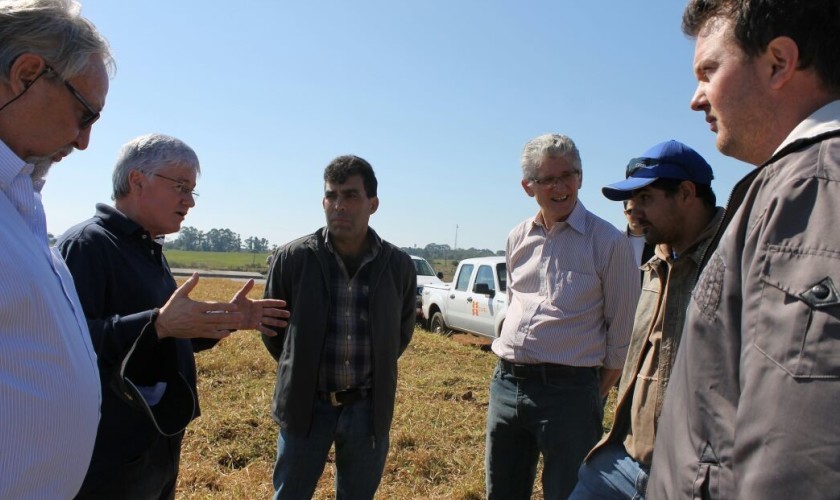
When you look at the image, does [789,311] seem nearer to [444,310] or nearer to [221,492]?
[221,492]

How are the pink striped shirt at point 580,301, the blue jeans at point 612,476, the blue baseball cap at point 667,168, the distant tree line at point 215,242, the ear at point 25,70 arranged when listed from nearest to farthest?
the ear at point 25,70 < the blue jeans at point 612,476 < the blue baseball cap at point 667,168 < the pink striped shirt at point 580,301 < the distant tree line at point 215,242

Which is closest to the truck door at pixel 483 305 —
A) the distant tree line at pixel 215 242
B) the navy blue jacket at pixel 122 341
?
the navy blue jacket at pixel 122 341

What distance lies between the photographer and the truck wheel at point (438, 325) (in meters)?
12.6

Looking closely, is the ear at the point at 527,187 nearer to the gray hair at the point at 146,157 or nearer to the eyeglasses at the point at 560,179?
the eyeglasses at the point at 560,179

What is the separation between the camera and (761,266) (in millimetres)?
860

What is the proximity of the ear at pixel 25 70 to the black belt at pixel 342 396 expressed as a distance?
78.7 inches

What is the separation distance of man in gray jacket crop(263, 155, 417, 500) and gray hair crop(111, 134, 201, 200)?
0.82 meters

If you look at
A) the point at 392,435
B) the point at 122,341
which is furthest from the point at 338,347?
the point at 392,435

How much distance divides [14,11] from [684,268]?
222 cm

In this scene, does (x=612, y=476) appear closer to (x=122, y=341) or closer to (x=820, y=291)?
(x=820, y=291)

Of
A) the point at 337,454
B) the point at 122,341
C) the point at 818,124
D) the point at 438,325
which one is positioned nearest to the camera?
the point at 818,124

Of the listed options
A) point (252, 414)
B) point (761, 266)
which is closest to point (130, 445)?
point (761, 266)

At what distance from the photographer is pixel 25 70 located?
1364 millimetres

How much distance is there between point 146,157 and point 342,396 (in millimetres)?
1498
